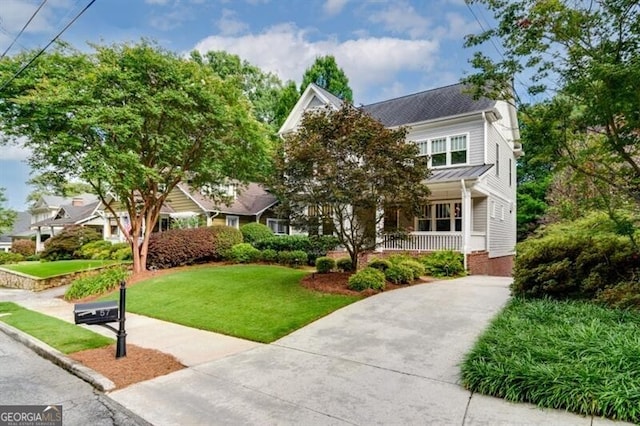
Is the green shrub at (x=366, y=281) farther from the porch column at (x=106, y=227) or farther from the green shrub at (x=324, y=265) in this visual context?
the porch column at (x=106, y=227)

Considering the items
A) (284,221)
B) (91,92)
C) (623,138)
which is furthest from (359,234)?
(91,92)

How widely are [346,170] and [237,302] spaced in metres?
4.25

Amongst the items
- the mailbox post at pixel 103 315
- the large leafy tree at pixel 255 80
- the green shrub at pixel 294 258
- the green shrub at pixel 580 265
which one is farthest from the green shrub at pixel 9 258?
the green shrub at pixel 580 265

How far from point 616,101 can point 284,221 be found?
7.75m

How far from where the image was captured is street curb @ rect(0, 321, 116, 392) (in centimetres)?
466

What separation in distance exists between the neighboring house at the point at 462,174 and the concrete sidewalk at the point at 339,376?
7.07m

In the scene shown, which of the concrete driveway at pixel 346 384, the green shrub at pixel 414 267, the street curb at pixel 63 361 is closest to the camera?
the concrete driveway at pixel 346 384

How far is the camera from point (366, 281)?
934 cm

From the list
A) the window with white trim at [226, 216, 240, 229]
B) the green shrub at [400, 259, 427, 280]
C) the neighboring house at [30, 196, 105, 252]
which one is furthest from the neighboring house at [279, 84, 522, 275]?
the neighboring house at [30, 196, 105, 252]

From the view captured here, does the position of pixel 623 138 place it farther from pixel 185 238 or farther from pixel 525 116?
pixel 185 238

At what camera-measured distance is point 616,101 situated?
5.94m

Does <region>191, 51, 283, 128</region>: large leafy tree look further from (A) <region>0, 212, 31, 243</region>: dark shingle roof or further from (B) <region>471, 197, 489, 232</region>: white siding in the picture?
(A) <region>0, 212, 31, 243</region>: dark shingle roof

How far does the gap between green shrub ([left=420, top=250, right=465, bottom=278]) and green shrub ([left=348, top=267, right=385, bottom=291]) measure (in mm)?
4186

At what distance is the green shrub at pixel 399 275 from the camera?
1039cm
